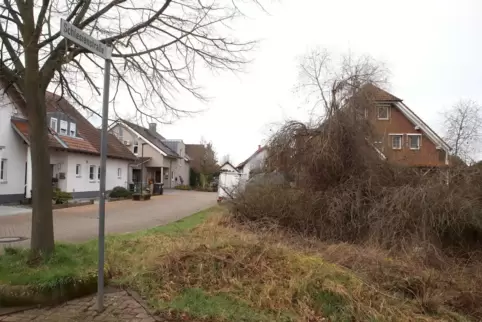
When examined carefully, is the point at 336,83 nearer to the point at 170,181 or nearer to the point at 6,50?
the point at 6,50

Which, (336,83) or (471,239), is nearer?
(471,239)

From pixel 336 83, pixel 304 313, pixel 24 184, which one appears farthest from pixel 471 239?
pixel 24 184

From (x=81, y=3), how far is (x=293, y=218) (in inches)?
300

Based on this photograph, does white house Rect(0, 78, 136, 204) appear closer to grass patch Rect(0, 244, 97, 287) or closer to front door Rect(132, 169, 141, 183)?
grass patch Rect(0, 244, 97, 287)

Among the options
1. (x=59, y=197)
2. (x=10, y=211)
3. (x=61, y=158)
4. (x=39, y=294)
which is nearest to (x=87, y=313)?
(x=39, y=294)

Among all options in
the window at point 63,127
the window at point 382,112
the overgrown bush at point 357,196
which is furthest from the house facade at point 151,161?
the window at point 382,112

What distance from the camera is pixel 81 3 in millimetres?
6473

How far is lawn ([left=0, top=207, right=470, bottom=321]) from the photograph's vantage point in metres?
4.86

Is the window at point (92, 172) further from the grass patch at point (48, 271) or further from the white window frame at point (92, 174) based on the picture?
the grass patch at point (48, 271)

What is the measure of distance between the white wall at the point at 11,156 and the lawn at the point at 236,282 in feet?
49.2

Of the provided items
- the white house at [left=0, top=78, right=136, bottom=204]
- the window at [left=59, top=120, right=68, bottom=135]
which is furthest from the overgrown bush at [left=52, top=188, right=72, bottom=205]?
the window at [left=59, top=120, right=68, bottom=135]

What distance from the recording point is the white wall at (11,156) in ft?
63.6

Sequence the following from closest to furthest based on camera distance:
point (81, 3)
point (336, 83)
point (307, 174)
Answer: point (81, 3) → point (307, 174) → point (336, 83)

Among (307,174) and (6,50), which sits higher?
(6,50)
